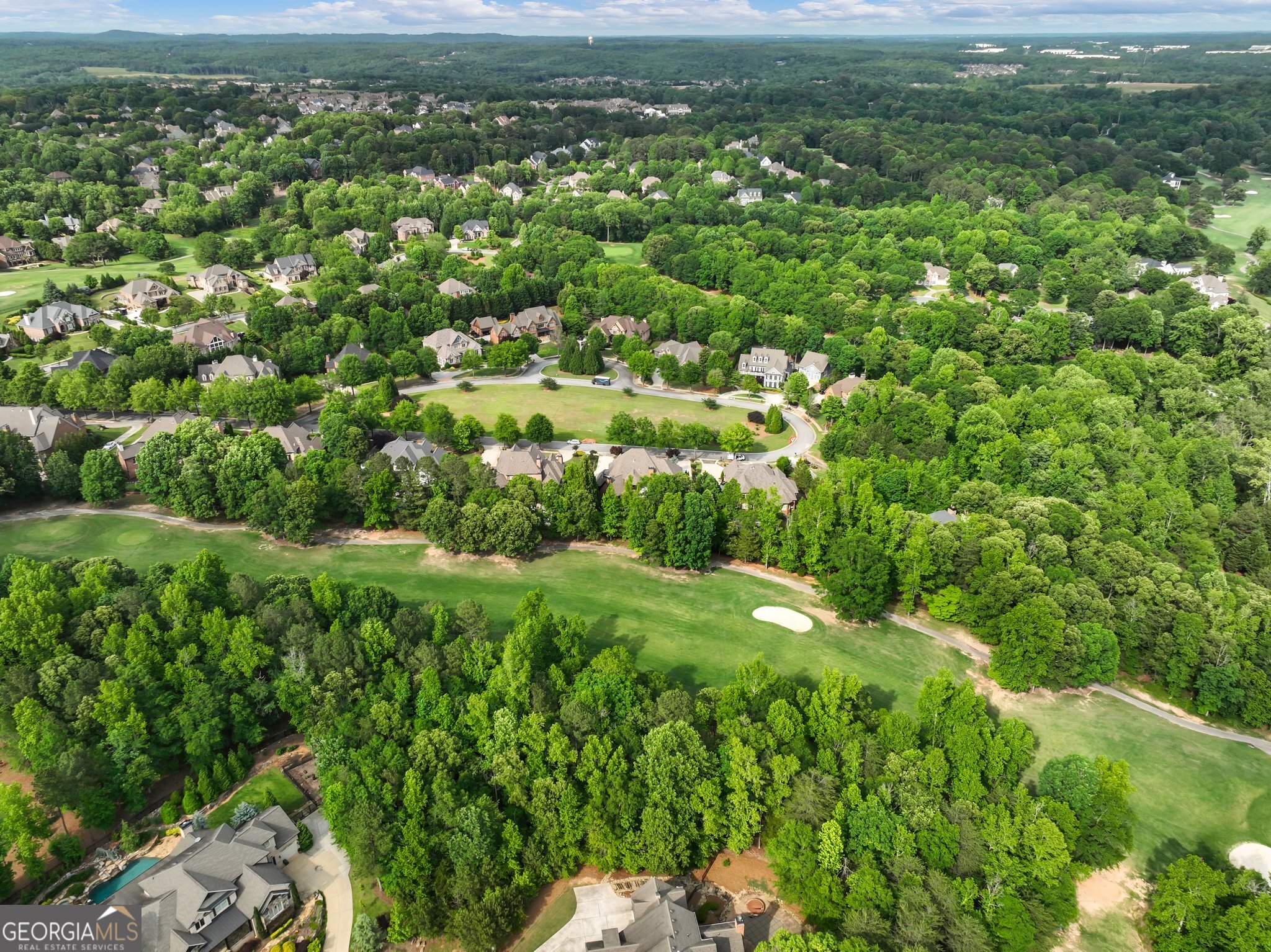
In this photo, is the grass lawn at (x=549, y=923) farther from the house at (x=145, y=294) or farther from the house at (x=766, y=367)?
the house at (x=145, y=294)

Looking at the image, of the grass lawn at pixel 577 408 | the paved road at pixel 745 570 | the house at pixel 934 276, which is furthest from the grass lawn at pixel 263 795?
the house at pixel 934 276

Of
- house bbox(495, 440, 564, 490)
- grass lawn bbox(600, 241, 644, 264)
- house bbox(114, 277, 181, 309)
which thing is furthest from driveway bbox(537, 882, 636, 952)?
grass lawn bbox(600, 241, 644, 264)

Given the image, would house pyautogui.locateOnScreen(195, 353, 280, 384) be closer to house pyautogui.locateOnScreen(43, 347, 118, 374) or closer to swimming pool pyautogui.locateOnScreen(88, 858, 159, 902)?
house pyautogui.locateOnScreen(43, 347, 118, 374)

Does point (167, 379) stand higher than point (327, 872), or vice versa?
point (167, 379)

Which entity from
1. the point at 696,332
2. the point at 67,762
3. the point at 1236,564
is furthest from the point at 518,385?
the point at 1236,564

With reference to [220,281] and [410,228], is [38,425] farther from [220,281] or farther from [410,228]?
[410,228]

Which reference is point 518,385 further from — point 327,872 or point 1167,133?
point 1167,133

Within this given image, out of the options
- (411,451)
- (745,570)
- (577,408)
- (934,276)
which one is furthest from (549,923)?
(934,276)
